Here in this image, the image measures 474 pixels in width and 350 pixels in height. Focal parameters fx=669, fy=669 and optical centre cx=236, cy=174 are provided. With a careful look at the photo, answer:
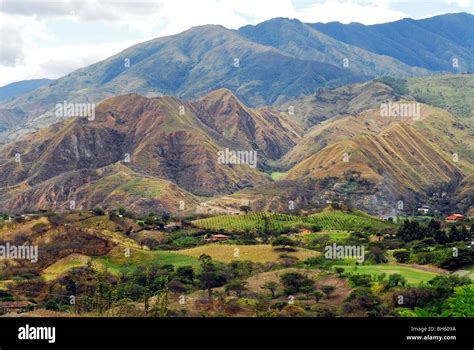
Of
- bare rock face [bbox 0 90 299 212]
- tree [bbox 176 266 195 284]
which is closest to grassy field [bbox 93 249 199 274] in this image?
tree [bbox 176 266 195 284]

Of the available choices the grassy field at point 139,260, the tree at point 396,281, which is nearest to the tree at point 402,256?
the tree at point 396,281

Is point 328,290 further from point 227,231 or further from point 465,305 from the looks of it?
point 227,231

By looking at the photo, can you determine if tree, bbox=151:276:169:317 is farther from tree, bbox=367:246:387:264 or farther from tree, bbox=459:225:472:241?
tree, bbox=459:225:472:241

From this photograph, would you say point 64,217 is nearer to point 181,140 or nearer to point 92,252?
point 92,252

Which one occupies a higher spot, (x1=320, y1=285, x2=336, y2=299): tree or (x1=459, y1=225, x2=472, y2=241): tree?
(x1=459, y1=225, x2=472, y2=241): tree

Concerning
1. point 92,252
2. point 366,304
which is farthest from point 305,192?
point 366,304
